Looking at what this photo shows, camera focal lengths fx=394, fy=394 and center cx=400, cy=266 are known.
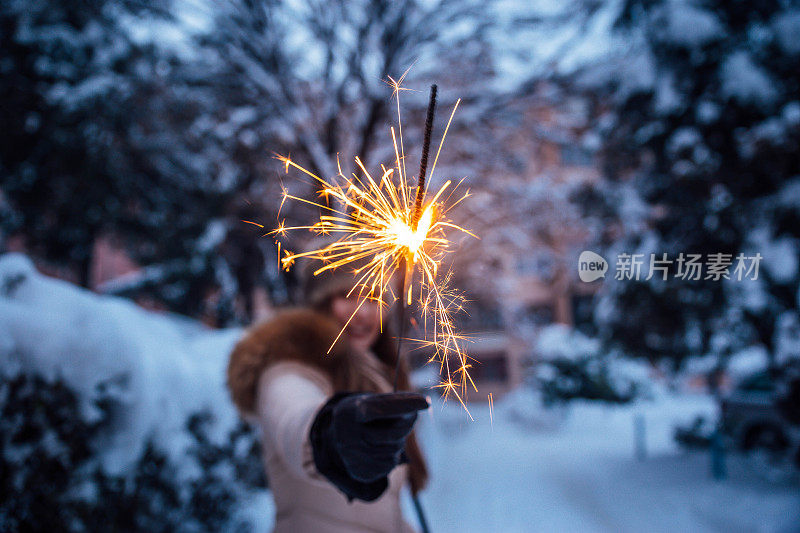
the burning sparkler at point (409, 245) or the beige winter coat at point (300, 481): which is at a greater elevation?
the burning sparkler at point (409, 245)

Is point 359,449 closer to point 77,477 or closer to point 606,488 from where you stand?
point 77,477

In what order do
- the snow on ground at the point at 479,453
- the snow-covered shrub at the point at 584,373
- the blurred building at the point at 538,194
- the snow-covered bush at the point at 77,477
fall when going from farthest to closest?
1. the snow-covered shrub at the point at 584,373
2. the blurred building at the point at 538,194
3. the snow on ground at the point at 479,453
4. the snow-covered bush at the point at 77,477

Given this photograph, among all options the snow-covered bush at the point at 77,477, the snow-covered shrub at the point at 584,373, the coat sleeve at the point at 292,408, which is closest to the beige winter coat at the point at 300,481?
the coat sleeve at the point at 292,408

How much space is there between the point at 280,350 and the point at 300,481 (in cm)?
49

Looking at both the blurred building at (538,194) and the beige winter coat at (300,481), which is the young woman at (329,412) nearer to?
the beige winter coat at (300,481)

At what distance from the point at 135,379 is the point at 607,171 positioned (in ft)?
13.9

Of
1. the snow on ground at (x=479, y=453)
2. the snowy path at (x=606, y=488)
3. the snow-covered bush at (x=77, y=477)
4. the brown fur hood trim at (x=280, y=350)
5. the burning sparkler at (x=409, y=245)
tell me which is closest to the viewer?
the burning sparkler at (x=409, y=245)

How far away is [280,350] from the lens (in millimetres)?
1615

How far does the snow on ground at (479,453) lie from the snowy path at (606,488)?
1 cm

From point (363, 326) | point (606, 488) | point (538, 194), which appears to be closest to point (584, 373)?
point (606, 488)

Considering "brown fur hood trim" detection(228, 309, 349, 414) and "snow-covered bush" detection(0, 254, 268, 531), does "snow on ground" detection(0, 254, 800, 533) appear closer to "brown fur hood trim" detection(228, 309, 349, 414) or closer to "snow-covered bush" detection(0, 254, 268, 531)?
"snow-covered bush" detection(0, 254, 268, 531)

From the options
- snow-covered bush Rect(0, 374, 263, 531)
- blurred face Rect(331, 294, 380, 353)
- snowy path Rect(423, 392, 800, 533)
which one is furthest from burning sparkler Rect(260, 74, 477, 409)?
snow-covered bush Rect(0, 374, 263, 531)

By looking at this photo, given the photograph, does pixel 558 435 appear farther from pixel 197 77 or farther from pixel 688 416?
pixel 197 77

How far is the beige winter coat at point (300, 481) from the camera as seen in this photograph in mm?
1246
